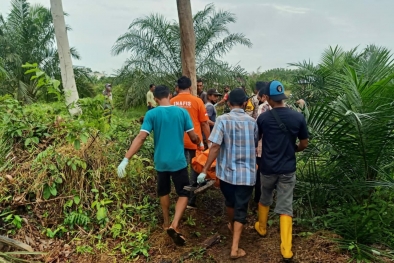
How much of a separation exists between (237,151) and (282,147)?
0.44 m

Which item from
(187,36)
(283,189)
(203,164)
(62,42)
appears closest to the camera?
(283,189)

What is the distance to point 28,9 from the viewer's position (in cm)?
1290

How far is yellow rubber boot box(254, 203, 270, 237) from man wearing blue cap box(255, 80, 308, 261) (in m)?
0.32

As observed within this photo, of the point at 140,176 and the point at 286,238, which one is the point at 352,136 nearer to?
the point at 286,238

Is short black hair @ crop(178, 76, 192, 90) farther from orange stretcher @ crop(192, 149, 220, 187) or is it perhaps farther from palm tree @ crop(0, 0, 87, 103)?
palm tree @ crop(0, 0, 87, 103)

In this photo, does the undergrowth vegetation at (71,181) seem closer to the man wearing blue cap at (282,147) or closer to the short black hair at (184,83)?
the short black hair at (184,83)

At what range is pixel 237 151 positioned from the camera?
11.1 ft

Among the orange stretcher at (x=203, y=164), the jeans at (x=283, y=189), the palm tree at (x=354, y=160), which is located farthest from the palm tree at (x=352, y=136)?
the orange stretcher at (x=203, y=164)

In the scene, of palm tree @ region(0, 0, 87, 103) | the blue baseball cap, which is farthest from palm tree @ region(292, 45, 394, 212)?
palm tree @ region(0, 0, 87, 103)

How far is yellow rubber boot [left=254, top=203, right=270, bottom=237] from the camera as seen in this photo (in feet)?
12.0

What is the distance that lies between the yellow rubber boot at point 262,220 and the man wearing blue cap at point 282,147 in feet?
1.05

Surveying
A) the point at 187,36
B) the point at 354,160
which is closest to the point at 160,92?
the point at 354,160

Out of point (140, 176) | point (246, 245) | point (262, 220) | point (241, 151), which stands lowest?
point (246, 245)

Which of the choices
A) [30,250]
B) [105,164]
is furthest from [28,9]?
[30,250]
